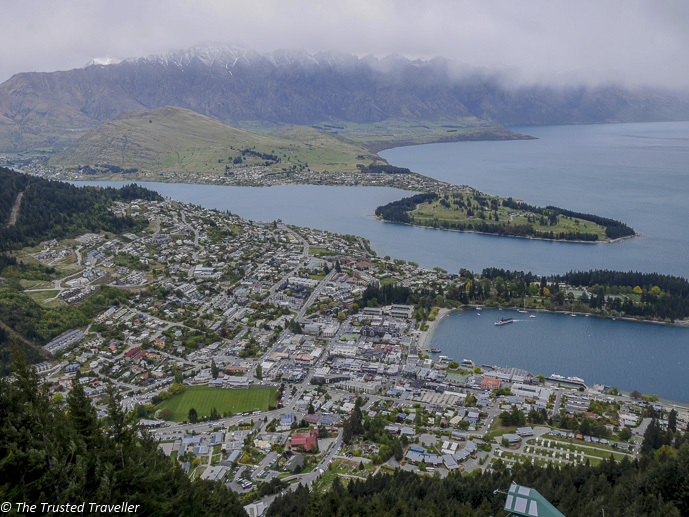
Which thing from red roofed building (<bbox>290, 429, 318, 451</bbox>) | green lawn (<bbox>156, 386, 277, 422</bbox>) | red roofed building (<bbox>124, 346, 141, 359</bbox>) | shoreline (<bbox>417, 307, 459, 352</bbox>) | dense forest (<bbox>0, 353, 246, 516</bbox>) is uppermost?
dense forest (<bbox>0, 353, 246, 516</bbox>)

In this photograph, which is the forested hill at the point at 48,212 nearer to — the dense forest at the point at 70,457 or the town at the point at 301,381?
the town at the point at 301,381

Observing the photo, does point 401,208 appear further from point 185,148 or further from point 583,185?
point 185,148

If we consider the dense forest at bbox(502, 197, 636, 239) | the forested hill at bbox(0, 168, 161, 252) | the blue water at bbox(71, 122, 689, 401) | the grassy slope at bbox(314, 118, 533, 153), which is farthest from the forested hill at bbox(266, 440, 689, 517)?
the grassy slope at bbox(314, 118, 533, 153)

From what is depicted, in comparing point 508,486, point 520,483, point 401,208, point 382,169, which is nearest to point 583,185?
point 401,208

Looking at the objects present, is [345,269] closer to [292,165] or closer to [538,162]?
[292,165]

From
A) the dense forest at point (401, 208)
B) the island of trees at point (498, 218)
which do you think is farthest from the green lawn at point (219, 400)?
the dense forest at point (401, 208)

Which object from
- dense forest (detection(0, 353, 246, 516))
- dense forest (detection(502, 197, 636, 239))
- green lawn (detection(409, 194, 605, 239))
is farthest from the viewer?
green lawn (detection(409, 194, 605, 239))

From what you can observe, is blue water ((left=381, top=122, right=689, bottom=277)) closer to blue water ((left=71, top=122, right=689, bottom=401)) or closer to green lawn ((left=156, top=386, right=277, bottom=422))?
blue water ((left=71, top=122, right=689, bottom=401))
